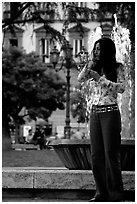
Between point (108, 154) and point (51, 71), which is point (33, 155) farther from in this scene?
point (51, 71)

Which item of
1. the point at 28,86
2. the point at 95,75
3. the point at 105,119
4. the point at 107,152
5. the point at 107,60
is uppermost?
the point at 28,86

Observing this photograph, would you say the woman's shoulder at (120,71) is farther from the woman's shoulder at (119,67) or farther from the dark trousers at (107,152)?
the dark trousers at (107,152)

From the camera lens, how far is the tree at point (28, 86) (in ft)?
124

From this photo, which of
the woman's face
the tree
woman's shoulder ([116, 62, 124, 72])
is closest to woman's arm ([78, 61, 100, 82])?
the woman's face

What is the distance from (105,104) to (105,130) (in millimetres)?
242

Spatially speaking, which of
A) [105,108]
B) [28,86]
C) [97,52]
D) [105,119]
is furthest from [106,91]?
[28,86]

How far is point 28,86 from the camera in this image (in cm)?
3778

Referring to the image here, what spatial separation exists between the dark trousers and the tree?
31.8 metres

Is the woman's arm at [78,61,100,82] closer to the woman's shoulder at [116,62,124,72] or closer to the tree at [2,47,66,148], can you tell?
the woman's shoulder at [116,62,124,72]

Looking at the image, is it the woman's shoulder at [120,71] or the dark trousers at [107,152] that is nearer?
the dark trousers at [107,152]

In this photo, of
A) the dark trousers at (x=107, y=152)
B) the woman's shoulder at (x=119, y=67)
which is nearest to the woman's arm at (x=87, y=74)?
the woman's shoulder at (x=119, y=67)

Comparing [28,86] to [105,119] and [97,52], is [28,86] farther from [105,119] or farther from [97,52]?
[105,119]

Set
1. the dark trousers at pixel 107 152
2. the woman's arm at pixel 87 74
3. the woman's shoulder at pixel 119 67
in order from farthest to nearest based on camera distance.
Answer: the woman's shoulder at pixel 119 67 < the woman's arm at pixel 87 74 < the dark trousers at pixel 107 152

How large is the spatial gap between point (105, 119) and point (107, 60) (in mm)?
568
